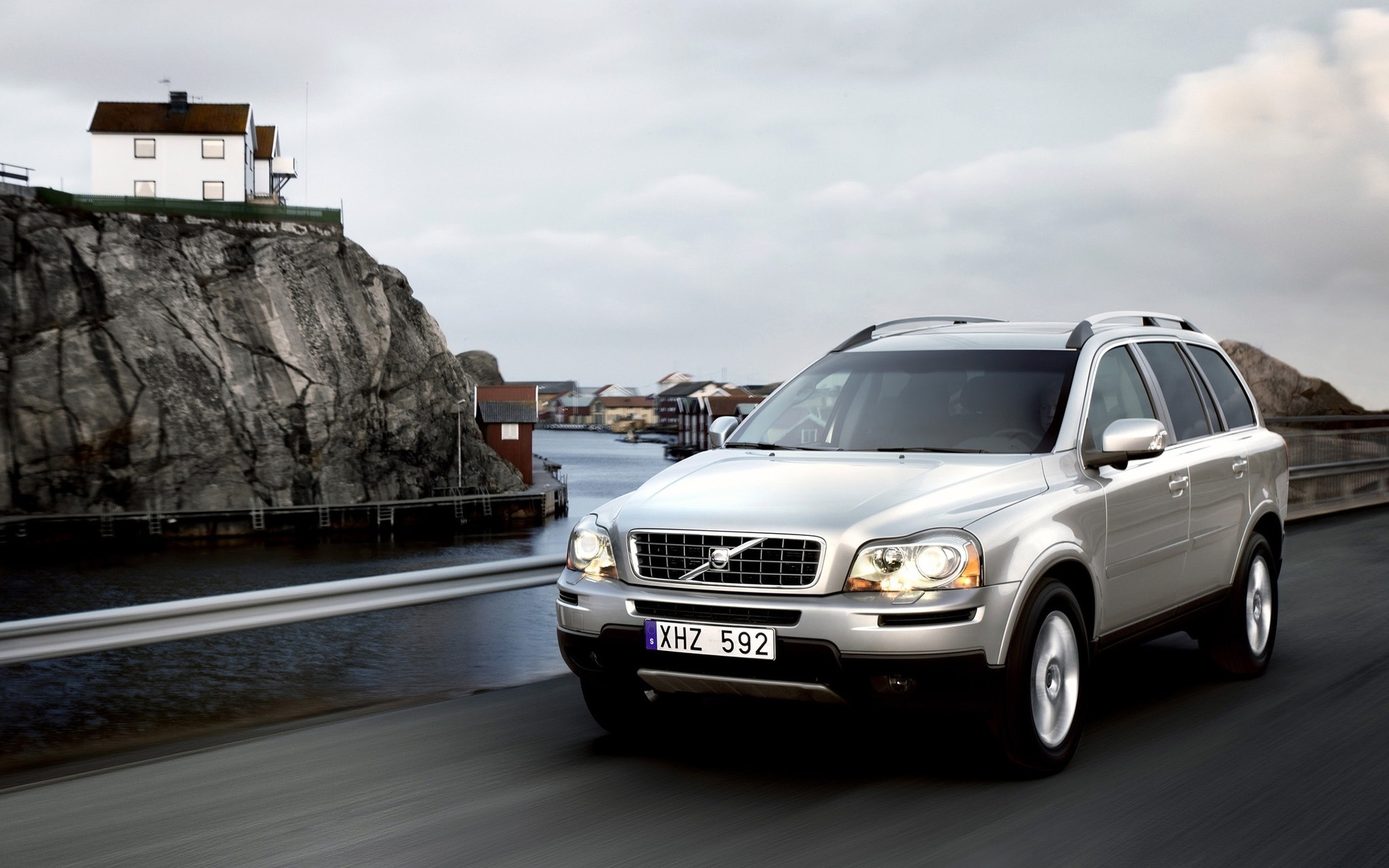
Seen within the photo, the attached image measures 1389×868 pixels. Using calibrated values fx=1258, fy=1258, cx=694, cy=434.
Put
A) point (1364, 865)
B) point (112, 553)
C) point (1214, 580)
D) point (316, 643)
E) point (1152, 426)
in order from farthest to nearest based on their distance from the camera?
point (112, 553) → point (316, 643) → point (1214, 580) → point (1152, 426) → point (1364, 865)

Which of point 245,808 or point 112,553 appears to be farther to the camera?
point 112,553

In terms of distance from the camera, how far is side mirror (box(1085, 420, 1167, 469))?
18.1 feet

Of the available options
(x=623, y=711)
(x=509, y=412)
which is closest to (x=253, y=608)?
(x=623, y=711)

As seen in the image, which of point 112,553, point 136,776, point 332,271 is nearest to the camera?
point 136,776

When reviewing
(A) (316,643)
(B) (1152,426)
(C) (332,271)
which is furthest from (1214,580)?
(C) (332,271)

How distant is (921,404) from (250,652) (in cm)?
2491

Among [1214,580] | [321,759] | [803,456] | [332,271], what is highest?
[332,271]

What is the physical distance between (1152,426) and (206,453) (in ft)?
252

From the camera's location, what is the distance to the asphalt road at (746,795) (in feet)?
13.7

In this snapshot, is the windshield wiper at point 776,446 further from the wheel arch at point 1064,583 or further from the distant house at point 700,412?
the distant house at point 700,412

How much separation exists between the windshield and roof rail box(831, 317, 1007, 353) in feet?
0.43

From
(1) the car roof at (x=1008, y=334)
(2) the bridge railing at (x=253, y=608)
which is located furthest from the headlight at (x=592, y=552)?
(1) the car roof at (x=1008, y=334)

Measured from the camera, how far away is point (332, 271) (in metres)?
81.1

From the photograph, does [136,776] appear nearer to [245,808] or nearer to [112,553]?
[245,808]
